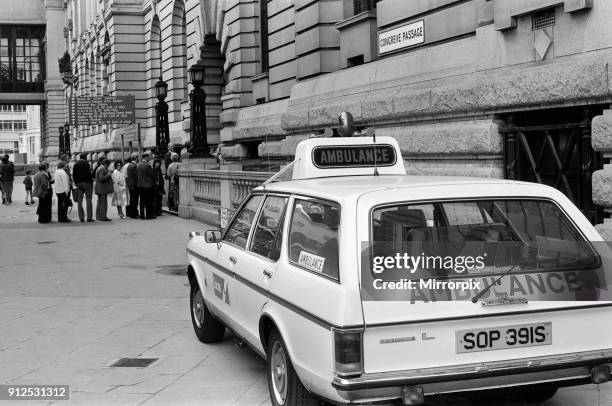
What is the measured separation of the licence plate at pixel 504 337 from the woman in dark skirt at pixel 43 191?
17405mm

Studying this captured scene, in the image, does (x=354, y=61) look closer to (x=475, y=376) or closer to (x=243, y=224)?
(x=243, y=224)

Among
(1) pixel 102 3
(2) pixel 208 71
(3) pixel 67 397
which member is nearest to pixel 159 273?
(3) pixel 67 397

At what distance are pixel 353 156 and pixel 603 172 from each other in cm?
394

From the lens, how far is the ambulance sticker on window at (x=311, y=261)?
478 cm

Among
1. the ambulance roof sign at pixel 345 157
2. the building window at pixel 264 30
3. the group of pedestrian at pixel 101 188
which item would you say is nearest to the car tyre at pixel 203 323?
the ambulance roof sign at pixel 345 157

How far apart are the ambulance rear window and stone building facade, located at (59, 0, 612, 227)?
4584 millimetres

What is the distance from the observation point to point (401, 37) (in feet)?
46.8

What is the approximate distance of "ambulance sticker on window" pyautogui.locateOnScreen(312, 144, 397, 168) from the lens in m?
6.47

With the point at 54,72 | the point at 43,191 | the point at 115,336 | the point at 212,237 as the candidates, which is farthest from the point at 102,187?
the point at 54,72

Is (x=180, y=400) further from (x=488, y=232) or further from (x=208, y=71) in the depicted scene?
(x=208, y=71)

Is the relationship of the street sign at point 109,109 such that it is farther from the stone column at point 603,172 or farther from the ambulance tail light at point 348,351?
the ambulance tail light at point 348,351

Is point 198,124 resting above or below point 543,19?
below

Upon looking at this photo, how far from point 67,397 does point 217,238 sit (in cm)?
172
